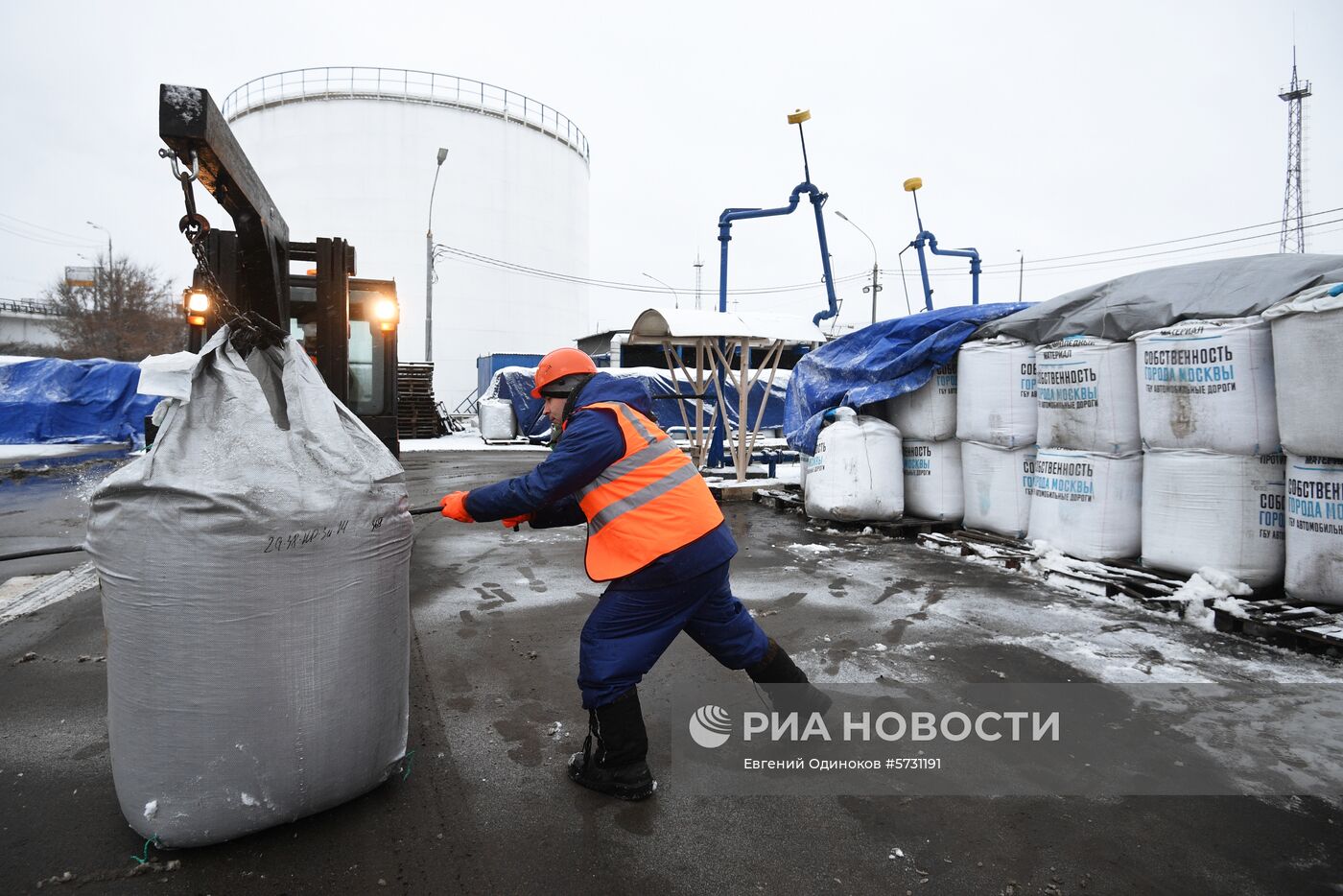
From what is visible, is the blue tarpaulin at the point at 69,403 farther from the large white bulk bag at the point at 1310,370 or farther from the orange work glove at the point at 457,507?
the large white bulk bag at the point at 1310,370

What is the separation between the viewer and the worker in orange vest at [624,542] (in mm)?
2492

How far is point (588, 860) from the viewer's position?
7.23 ft

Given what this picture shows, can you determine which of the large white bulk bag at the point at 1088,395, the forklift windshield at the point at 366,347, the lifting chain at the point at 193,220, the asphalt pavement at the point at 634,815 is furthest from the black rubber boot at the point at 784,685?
the forklift windshield at the point at 366,347

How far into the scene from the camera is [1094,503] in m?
5.27

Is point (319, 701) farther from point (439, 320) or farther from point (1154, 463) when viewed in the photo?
point (439, 320)

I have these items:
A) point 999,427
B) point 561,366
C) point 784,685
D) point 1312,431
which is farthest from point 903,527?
point 561,366

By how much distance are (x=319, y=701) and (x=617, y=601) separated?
3.10 feet

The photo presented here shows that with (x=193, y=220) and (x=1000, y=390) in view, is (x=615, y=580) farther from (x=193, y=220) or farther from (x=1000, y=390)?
(x=1000, y=390)

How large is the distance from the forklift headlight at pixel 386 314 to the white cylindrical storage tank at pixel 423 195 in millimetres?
24887

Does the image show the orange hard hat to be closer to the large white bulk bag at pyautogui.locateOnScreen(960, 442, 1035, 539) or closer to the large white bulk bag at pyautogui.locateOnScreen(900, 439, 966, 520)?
the large white bulk bag at pyautogui.locateOnScreen(960, 442, 1035, 539)

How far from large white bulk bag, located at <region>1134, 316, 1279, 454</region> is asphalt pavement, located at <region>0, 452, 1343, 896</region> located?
1.22 m

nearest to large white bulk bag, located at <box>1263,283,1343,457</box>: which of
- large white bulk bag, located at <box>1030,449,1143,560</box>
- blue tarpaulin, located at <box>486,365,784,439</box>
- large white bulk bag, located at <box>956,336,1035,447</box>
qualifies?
large white bulk bag, located at <box>1030,449,1143,560</box>

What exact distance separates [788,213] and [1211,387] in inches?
349

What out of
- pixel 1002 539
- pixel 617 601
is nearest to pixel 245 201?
pixel 617 601
